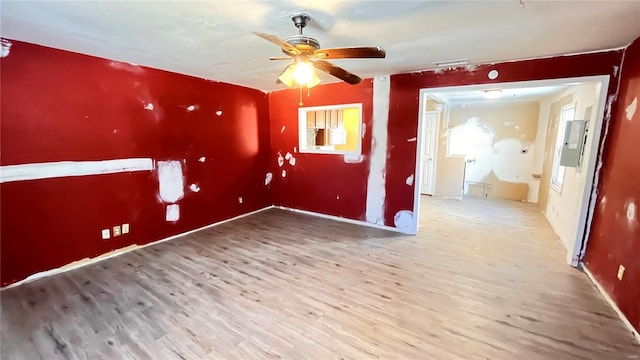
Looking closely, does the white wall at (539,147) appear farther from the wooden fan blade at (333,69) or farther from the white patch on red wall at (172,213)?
the white patch on red wall at (172,213)

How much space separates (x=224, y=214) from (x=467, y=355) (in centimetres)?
388

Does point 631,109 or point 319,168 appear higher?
point 631,109

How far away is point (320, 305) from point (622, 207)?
275cm

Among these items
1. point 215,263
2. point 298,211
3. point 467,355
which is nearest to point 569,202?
point 467,355

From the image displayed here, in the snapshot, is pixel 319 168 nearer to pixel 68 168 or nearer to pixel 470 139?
pixel 68 168

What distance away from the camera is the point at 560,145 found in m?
4.65

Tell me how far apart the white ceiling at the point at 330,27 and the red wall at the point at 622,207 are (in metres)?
0.50

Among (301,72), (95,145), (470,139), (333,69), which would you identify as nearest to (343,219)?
(333,69)

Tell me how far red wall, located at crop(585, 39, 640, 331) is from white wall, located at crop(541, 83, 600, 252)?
188mm

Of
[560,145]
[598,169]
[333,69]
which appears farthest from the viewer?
[560,145]

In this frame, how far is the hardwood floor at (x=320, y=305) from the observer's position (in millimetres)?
1901

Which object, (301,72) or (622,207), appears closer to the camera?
(301,72)

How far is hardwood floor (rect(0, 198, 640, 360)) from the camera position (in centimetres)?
190

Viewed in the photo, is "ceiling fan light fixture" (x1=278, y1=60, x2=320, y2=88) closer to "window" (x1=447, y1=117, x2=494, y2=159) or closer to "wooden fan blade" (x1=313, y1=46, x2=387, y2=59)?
"wooden fan blade" (x1=313, y1=46, x2=387, y2=59)
